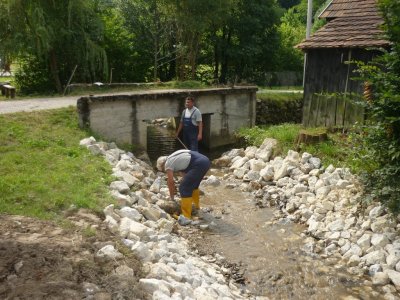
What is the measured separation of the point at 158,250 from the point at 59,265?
1.72 meters

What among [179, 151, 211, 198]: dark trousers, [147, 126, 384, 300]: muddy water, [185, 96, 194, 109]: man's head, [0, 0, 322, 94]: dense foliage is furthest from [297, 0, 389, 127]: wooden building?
[0, 0, 322, 94]: dense foliage

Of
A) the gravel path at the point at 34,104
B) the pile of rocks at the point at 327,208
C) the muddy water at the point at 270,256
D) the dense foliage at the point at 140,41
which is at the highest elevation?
the dense foliage at the point at 140,41

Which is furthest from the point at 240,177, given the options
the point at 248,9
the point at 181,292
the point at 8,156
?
the point at 248,9

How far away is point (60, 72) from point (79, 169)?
10.9 metres

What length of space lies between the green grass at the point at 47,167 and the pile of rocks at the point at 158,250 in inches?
17.1

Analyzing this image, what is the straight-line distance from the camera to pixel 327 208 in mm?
9242

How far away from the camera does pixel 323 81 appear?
43.8ft

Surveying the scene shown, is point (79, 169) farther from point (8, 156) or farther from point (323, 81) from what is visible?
point (323, 81)

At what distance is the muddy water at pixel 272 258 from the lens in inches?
269

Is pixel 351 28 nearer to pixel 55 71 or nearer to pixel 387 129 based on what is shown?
pixel 387 129

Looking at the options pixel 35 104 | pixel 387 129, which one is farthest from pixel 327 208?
pixel 35 104

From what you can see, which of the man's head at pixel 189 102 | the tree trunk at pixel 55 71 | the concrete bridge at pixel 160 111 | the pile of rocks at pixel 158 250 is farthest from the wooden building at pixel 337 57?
the tree trunk at pixel 55 71

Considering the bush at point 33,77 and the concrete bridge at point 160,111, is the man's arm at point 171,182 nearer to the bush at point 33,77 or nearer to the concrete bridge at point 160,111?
the concrete bridge at point 160,111

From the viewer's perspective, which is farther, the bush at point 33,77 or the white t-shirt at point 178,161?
the bush at point 33,77
